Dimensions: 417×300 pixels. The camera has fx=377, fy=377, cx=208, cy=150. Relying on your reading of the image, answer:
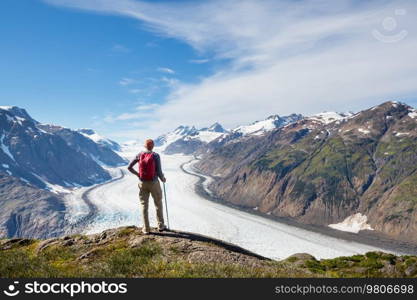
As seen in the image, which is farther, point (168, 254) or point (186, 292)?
point (168, 254)

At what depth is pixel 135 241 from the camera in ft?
59.2

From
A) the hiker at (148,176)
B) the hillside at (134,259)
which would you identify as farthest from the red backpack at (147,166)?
the hillside at (134,259)

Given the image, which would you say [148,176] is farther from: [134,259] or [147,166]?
[134,259]

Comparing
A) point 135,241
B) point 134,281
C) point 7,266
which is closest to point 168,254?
point 135,241

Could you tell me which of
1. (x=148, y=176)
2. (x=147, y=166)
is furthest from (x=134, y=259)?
(x=147, y=166)

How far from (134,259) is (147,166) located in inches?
236

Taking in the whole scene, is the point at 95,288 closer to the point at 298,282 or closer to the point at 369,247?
the point at 298,282

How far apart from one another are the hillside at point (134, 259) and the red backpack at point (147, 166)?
2.99 metres

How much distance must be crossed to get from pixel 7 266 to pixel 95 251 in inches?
161

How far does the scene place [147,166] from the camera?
19203mm

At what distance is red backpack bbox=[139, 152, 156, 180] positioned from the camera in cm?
1917

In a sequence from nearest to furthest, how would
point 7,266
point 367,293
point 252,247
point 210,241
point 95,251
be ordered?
1. point 367,293
2. point 7,266
3. point 95,251
4. point 210,241
5. point 252,247

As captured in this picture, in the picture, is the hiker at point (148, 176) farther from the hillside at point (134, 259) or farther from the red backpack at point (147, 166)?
the hillside at point (134, 259)

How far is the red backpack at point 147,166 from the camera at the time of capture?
1917cm
